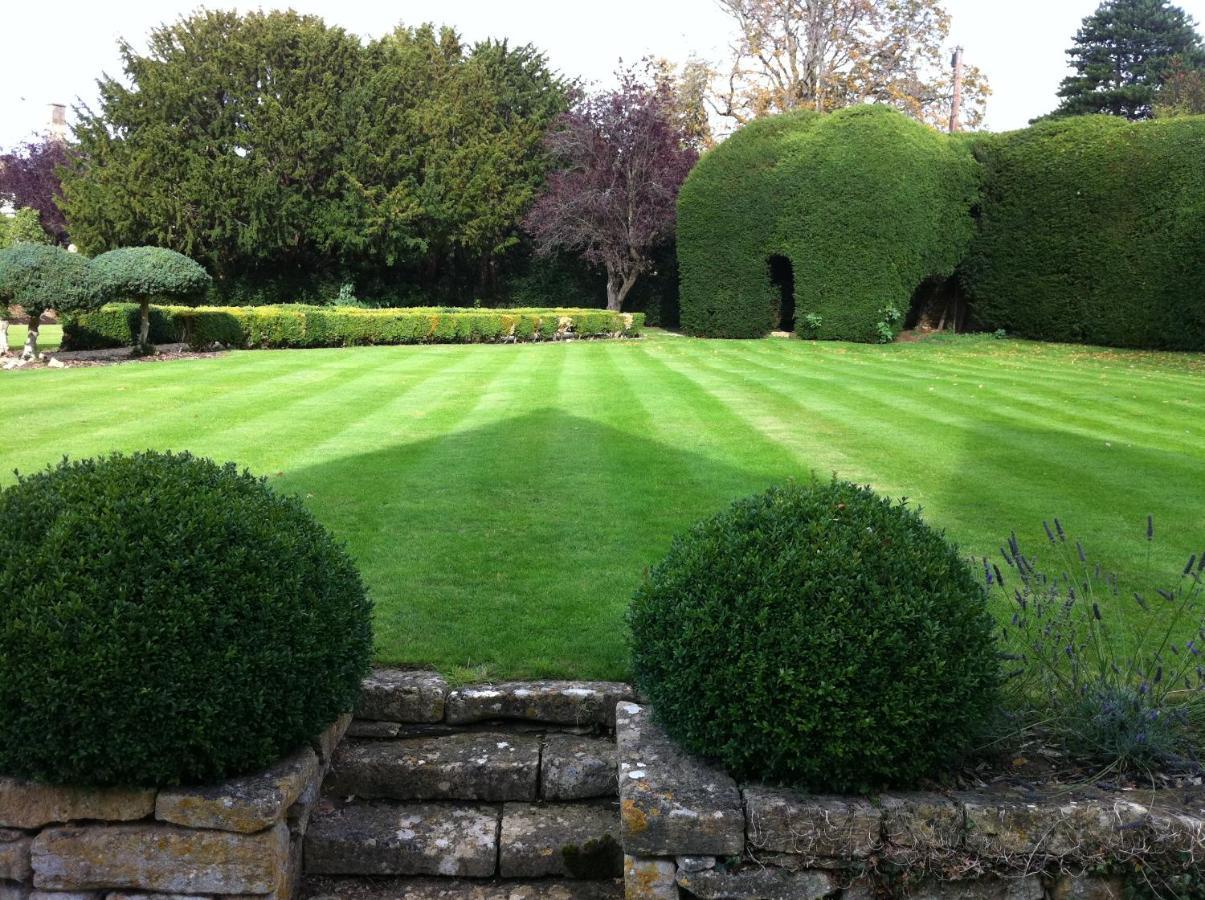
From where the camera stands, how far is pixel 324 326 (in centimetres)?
2125

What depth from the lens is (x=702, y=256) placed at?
23.1 meters

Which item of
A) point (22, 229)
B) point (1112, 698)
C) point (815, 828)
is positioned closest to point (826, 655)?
point (815, 828)

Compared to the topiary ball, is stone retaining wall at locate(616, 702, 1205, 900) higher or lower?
lower

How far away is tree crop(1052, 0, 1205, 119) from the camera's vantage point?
40500 millimetres

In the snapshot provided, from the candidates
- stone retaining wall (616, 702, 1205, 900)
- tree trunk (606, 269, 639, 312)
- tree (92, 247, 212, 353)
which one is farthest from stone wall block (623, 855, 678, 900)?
tree trunk (606, 269, 639, 312)

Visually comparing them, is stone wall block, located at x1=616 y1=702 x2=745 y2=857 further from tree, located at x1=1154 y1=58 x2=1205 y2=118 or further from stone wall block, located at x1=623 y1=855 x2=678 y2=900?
tree, located at x1=1154 y1=58 x2=1205 y2=118

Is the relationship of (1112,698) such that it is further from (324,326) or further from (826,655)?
(324,326)

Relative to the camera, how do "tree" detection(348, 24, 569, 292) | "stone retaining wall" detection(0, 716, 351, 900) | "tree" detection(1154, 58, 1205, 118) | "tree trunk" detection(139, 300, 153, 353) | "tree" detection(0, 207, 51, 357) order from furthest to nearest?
"tree" detection(1154, 58, 1205, 118) → "tree" detection(0, 207, 51, 357) → "tree" detection(348, 24, 569, 292) → "tree trunk" detection(139, 300, 153, 353) → "stone retaining wall" detection(0, 716, 351, 900)

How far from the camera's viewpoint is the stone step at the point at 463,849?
2.95 m

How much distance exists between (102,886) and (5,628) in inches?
32.7

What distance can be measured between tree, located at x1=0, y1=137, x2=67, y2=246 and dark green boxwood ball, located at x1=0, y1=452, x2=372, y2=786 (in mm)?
42238

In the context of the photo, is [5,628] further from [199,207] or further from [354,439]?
[199,207]

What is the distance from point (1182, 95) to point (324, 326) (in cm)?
3285

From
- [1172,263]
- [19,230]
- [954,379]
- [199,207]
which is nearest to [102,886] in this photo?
[954,379]
